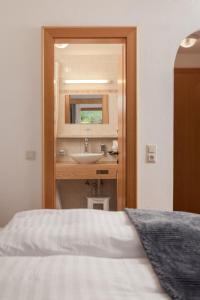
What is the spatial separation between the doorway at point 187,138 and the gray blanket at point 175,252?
3.03 m

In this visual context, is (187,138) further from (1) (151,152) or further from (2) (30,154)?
(2) (30,154)

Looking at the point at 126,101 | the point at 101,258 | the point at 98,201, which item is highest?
the point at 126,101

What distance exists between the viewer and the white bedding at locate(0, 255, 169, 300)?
0.87 m

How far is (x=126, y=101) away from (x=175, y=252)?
1.81 metres

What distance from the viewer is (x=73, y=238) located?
1341 millimetres

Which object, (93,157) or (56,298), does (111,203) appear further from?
(56,298)

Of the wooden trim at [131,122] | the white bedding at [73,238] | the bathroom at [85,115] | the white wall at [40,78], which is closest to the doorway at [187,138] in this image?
the bathroom at [85,115]

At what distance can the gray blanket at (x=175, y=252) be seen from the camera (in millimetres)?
930

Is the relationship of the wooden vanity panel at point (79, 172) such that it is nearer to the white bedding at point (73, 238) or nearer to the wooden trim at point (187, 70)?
the wooden trim at point (187, 70)

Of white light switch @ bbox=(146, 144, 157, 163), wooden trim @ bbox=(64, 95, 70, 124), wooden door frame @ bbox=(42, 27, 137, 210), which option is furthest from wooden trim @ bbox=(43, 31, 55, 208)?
wooden trim @ bbox=(64, 95, 70, 124)

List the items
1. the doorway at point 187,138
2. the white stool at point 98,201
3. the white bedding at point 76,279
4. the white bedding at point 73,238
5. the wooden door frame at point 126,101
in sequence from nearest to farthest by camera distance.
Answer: the white bedding at point 76,279, the white bedding at point 73,238, the wooden door frame at point 126,101, the white stool at point 98,201, the doorway at point 187,138

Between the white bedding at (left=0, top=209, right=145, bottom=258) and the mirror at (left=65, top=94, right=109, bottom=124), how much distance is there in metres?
3.07

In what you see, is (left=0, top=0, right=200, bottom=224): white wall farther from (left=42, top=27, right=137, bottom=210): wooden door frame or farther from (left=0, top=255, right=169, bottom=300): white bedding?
(left=0, top=255, right=169, bottom=300): white bedding

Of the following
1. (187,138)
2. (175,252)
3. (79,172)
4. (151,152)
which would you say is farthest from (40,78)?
(187,138)
